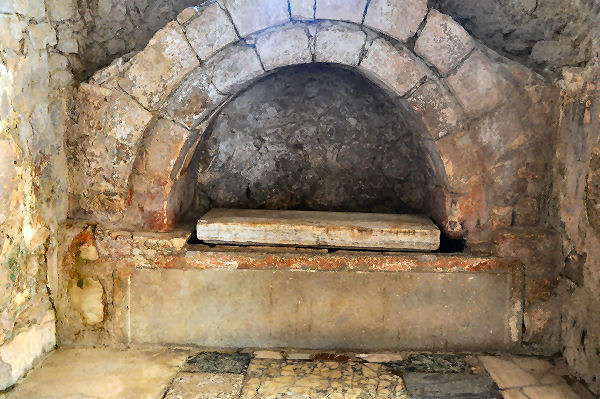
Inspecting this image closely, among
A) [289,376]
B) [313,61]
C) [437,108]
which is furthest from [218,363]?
[437,108]

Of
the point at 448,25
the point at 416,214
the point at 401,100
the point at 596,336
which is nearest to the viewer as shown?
the point at 596,336

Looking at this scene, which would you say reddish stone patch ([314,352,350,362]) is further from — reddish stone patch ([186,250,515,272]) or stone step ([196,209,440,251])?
stone step ([196,209,440,251])

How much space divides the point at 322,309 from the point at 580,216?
1.46 metres

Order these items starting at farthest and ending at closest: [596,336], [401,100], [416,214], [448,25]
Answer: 1. [416,214]
2. [401,100]
3. [448,25]
4. [596,336]

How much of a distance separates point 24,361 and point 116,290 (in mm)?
569

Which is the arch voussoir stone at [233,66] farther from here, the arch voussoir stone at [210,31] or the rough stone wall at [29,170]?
the rough stone wall at [29,170]

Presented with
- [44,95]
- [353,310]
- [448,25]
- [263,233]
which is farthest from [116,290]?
[448,25]

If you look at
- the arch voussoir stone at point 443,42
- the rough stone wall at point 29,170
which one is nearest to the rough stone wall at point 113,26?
the rough stone wall at point 29,170

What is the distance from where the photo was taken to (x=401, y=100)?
3012mm

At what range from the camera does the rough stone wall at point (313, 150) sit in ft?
11.5

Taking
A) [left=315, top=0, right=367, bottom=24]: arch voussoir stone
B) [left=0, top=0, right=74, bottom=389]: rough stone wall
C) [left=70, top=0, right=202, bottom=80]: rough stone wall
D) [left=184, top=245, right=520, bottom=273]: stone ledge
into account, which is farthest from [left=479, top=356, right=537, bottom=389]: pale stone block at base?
[left=70, top=0, right=202, bottom=80]: rough stone wall

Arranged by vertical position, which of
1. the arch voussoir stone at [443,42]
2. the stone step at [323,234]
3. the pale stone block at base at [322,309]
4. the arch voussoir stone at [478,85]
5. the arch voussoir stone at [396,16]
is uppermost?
the arch voussoir stone at [396,16]

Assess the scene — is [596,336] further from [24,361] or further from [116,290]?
[24,361]

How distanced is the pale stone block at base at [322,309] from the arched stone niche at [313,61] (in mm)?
434
